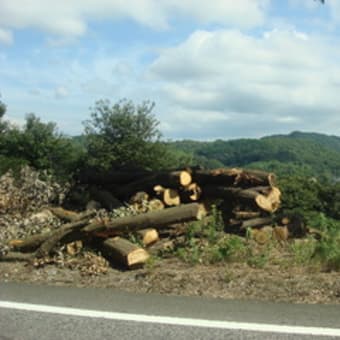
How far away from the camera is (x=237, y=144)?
634ft

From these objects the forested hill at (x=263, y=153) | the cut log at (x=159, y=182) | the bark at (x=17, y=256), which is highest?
the forested hill at (x=263, y=153)

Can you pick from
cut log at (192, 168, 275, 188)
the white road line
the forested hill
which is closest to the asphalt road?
the white road line

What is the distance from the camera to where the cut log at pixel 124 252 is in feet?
25.7

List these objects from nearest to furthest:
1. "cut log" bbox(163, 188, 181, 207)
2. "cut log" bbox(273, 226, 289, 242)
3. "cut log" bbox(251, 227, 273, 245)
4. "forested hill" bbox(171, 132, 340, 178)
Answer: "cut log" bbox(251, 227, 273, 245) < "cut log" bbox(273, 226, 289, 242) < "cut log" bbox(163, 188, 181, 207) < "forested hill" bbox(171, 132, 340, 178)

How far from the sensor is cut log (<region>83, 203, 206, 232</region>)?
915 cm

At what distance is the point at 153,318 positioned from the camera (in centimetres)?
525

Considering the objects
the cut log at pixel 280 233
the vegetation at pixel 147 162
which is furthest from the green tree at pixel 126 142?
the cut log at pixel 280 233

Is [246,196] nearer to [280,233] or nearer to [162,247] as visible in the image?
[280,233]

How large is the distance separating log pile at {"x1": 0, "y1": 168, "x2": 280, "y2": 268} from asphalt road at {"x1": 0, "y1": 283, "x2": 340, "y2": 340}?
6.21ft

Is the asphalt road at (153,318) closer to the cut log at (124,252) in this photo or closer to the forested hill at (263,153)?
the cut log at (124,252)

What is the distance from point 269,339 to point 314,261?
3.33 metres

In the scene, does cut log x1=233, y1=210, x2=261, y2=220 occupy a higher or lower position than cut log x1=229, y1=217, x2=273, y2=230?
higher

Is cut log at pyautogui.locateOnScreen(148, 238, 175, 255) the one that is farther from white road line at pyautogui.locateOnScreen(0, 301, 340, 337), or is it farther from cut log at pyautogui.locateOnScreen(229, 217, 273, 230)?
white road line at pyautogui.locateOnScreen(0, 301, 340, 337)

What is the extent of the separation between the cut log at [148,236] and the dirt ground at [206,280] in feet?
2.78
